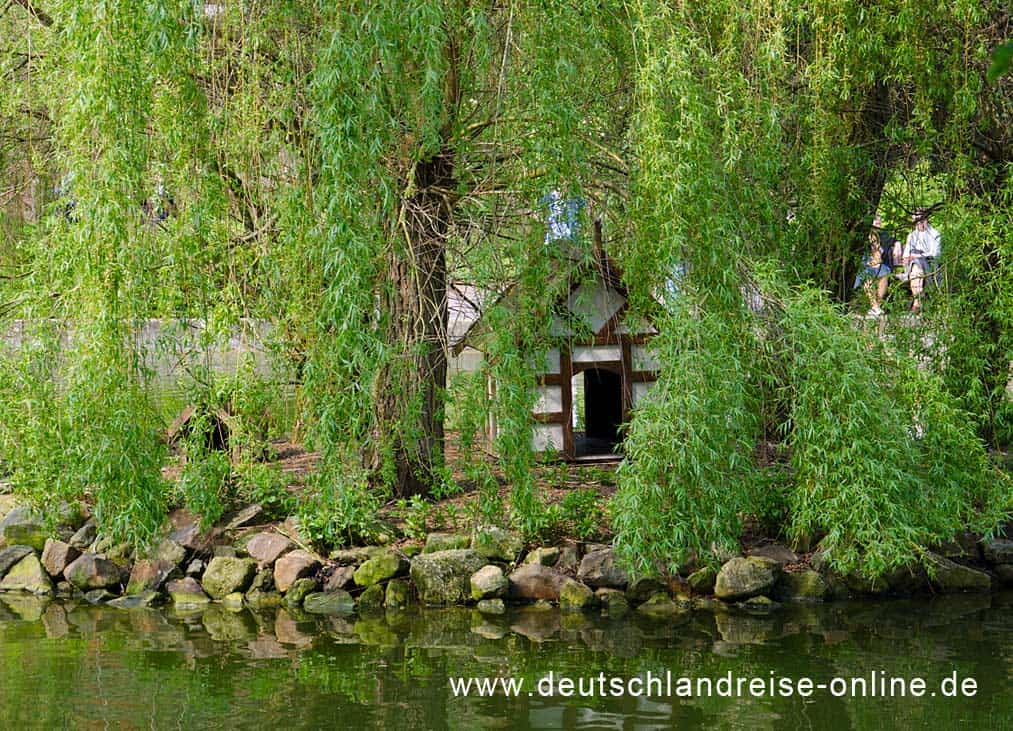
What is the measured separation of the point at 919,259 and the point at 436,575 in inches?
174

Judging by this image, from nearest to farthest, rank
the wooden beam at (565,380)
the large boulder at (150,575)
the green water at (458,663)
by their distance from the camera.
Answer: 1. the green water at (458,663)
2. the large boulder at (150,575)
3. the wooden beam at (565,380)

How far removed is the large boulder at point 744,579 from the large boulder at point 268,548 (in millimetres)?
2870

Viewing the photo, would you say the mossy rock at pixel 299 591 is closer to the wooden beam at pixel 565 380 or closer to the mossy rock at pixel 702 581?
the mossy rock at pixel 702 581

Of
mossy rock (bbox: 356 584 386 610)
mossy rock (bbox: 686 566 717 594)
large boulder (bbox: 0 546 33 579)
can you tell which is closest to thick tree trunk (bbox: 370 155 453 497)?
mossy rock (bbox: 356 584 386 610)

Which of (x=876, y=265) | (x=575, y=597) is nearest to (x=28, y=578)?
(x=575, y=597)

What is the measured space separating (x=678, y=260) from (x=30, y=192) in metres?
5.04

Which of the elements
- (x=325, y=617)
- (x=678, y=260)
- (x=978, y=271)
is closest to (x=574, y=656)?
(x=325, y=617)

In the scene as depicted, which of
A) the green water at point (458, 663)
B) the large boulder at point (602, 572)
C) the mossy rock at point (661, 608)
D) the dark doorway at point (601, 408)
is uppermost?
the dark doorway at point (601, 408)

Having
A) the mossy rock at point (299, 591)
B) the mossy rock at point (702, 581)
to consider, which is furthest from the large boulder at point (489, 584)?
the mossy rock at point (702, 581)

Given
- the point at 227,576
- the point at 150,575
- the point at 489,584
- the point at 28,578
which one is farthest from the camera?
the point at 28,578

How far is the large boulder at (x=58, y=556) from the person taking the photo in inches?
356

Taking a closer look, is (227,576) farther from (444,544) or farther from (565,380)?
(565,380)

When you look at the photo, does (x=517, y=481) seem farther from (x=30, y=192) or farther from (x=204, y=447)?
(x=30, y=192)

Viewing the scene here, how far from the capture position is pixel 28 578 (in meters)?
9.06
